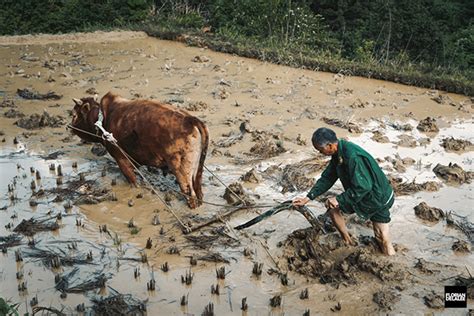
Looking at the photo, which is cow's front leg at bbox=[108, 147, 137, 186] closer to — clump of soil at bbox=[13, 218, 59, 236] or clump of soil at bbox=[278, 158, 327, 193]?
Answer: clump of soil at bbox=[13, 218, 59, 236]

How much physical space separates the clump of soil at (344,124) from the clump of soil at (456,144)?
1283 millimetres

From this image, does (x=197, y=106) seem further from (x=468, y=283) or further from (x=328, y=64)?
(x=468, y=283)

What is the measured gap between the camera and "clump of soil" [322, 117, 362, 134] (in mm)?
8516

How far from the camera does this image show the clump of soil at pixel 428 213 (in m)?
5.88

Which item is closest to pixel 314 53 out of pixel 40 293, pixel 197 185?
→ pixel 197 185

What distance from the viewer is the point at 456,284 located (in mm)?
4656

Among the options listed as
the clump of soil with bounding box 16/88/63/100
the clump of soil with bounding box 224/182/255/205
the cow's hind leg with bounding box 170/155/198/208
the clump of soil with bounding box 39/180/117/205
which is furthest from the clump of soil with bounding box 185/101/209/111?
the cow's hind leg with bounding box 170/155/198/208

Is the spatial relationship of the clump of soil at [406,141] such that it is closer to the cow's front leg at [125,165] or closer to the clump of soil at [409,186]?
the clump of soil at [409,186]

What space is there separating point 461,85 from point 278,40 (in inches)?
204

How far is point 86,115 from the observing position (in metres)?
6.71

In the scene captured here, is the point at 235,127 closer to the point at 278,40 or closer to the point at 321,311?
the point at 321,311

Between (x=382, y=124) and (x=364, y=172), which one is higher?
(x=364, y=172)

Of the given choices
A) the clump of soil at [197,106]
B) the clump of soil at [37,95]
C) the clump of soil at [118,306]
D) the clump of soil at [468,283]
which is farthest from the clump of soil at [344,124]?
the clump of soil at [118,306]

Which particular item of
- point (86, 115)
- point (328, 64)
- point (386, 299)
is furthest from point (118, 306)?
point (328, 64)
